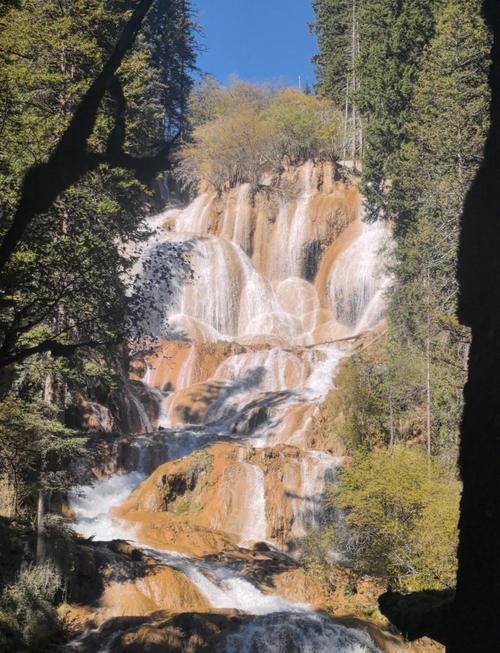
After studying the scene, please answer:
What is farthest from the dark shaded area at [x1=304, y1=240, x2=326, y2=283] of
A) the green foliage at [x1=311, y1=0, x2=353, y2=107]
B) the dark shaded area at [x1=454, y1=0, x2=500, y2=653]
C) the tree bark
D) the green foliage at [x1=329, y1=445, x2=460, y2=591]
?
the dark shaded area at [x1=454, y1=0, x2=500, y2=653]

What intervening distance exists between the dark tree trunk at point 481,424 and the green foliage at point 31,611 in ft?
35.5

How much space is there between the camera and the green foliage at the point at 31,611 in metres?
12.1

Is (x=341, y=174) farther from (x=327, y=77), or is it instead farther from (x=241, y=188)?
(x=327, y=77)

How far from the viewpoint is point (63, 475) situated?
45.5 ft

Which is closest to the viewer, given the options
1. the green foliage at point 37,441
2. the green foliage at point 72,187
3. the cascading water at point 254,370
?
the green foliage at point 72,187

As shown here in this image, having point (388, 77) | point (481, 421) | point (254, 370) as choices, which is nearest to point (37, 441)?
point (481, 421)

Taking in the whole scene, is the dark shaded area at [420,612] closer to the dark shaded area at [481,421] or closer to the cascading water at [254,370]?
the dark shaded area at [481,421]

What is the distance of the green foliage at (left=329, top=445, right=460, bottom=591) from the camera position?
15197 millimetres

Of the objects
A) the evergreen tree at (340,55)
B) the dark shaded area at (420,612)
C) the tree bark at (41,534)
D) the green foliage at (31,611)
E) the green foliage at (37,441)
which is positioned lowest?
the green foliage at (31,611)

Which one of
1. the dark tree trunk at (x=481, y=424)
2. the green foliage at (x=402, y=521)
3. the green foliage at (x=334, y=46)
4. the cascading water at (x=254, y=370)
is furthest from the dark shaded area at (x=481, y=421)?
the green foliage at (x=334, y=46)

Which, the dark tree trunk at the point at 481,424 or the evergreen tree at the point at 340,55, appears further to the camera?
the evergreen tree at the point at 340,55

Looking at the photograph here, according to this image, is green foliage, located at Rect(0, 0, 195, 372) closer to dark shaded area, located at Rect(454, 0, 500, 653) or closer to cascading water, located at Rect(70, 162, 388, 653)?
cascading water, located at Rect(70, 162, 388, 653)

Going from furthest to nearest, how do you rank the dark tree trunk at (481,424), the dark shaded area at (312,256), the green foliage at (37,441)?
the dark shaded area at (312,256), the green foliage at (37,441), the dark tree trunk at (481,424)

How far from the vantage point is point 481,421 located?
323 centimetres
